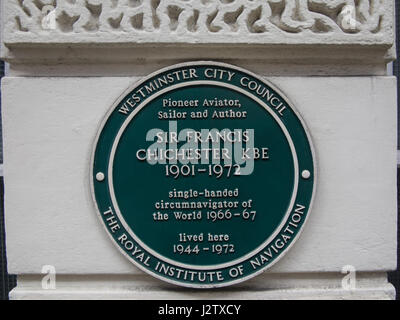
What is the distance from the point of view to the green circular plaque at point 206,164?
3248 mm

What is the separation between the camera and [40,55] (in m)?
3.28

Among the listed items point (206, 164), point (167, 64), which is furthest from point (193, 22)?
point (206, 164)

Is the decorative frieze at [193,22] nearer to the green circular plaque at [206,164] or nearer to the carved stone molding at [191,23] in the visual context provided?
the carved stone molding at [191,23]

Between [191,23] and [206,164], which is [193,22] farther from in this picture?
[206,164]

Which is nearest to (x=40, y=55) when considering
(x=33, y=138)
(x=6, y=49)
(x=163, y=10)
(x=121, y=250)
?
(x=6, y=49)

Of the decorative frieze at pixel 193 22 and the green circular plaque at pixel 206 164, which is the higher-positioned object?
the decorative frieze at pixel 193 22

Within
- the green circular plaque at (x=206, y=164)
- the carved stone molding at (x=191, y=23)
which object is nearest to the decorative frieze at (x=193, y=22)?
the carved stone molding at (x=191, y=23)

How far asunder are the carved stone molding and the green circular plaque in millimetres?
245

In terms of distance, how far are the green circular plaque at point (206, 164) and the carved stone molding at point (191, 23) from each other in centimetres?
24

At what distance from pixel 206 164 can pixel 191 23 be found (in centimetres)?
98

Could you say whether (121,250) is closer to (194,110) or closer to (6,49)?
(194,110)

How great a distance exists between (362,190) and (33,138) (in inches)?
90.9

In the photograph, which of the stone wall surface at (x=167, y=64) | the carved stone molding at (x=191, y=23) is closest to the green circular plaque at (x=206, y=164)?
the stone wall surface at (x=167, y=64)

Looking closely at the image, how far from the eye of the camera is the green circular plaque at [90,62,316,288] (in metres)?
3.25
